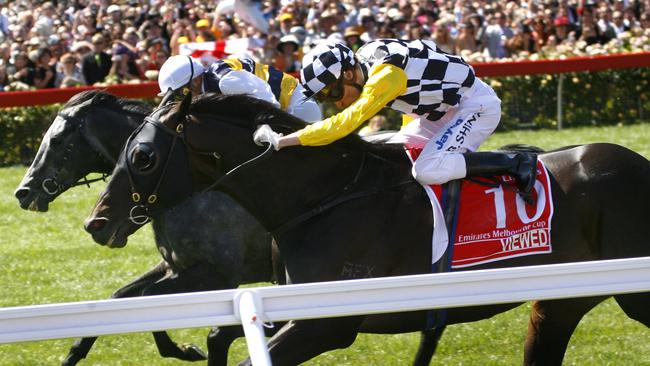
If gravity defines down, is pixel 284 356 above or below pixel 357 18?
above

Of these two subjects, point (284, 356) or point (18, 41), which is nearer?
point (284, 356)

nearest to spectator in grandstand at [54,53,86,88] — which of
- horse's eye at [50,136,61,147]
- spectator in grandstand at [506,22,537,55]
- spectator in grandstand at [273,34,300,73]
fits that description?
spectator in grandstand at [273,34,300,73]

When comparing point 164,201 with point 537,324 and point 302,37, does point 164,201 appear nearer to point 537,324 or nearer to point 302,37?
point 537,324

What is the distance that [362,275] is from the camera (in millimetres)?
4570

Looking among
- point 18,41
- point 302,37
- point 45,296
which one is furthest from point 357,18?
point 45,296

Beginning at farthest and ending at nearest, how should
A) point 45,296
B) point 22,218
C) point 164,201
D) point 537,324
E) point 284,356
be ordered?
point 22,218, point 45,296, point 537,324, point 164,201, point 284,356

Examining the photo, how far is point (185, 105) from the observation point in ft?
15.4

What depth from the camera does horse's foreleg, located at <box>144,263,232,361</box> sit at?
18.5 feet

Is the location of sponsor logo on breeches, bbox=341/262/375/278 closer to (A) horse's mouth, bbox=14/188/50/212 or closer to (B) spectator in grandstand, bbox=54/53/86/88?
(A) horse's mouth, bbox=14/188/50/212

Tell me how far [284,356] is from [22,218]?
6262 millimetres

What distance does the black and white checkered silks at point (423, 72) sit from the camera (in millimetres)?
4773

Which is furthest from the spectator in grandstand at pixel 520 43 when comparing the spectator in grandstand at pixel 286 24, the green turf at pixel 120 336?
the green turf at pixel 120 336

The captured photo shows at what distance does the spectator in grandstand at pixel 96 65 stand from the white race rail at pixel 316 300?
10.8 metres

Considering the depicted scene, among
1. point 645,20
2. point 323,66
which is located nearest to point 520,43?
point 645,20
